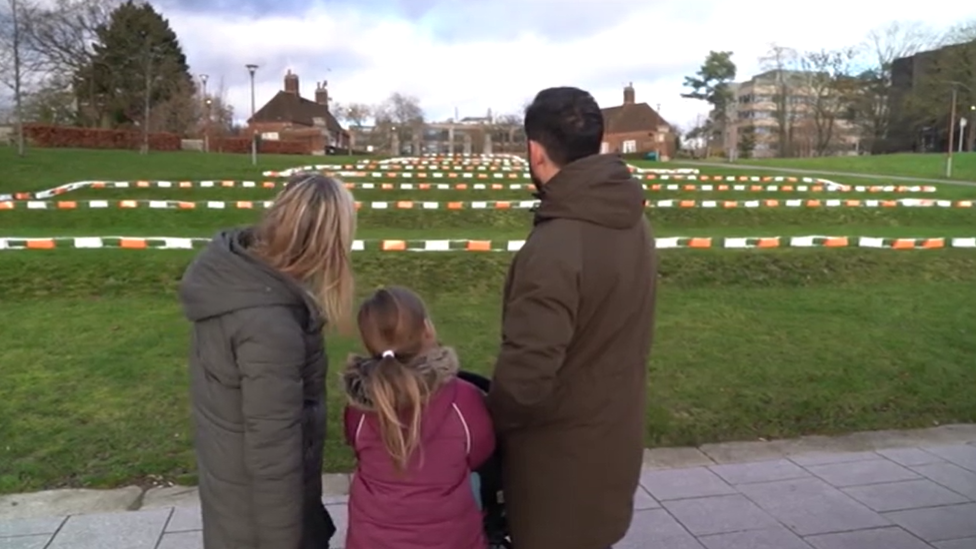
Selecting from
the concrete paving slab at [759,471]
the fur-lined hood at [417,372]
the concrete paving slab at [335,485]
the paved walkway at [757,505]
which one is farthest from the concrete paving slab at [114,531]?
the concrete paving slab at [759,471]

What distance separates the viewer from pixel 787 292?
29.5 feet

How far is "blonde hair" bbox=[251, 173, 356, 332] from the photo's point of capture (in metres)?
2.19

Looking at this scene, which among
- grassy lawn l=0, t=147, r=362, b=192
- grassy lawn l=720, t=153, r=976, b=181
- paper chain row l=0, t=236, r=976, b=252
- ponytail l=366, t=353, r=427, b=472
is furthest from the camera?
grassy lawn l=720, t=153, r=976, b=181

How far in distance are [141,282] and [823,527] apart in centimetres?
758

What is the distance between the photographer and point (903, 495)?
13.6 ft

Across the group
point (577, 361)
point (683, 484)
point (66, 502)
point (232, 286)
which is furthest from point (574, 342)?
point (66, 502)

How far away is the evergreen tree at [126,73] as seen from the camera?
4716 centimetres

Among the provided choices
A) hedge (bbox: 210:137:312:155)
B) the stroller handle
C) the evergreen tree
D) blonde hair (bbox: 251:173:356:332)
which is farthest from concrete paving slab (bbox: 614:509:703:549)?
hedge (bbox: 210:137:312:155)

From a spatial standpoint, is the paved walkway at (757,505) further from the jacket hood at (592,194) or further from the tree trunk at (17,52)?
the tree trunk at (17,52)

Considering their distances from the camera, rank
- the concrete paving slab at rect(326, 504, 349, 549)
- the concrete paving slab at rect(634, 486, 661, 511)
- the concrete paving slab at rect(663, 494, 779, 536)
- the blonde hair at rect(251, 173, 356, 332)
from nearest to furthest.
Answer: the blonde hair at rect(251, 173, 356, 332) < the concrete paving slab at rect(326, 504, 349, 549) < the concrete paving slab at rect(663, 494, 779, 536) < the concrete paving slab at rect(634, 486, 661, 511)

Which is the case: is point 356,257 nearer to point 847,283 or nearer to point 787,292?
point 787,292

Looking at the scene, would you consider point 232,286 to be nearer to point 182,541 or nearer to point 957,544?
point 182,541

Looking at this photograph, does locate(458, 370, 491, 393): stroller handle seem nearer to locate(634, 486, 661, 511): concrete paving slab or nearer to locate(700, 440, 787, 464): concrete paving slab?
locate(634, 486, 661, 511): concrete paving slab

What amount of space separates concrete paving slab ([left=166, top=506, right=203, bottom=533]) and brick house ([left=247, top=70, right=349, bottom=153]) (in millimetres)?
71157
